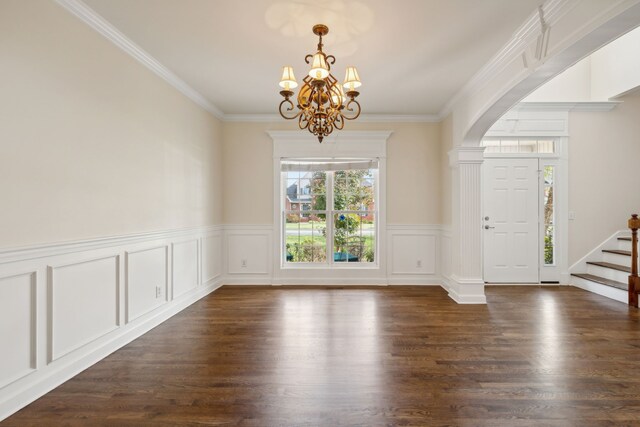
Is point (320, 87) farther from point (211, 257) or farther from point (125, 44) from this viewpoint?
point (211, 257)

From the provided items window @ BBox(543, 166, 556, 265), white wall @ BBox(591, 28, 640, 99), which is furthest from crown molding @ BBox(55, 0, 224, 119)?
white wall @ BBox(591, 28, 640, 99)

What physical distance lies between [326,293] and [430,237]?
1.91 meters

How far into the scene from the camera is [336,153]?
18.3ft

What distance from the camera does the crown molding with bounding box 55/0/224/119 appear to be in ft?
8.29

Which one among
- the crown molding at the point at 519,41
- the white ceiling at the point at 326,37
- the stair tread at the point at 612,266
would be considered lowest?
the stair tread at the point at 612,266

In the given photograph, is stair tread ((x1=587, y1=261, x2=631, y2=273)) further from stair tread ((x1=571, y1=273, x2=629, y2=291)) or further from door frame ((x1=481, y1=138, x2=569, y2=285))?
door frame ((x1=481, y1=138, x2=569, y2=285))

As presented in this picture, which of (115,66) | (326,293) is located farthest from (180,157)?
(326,293)

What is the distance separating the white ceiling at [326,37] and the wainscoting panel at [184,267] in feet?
6.47

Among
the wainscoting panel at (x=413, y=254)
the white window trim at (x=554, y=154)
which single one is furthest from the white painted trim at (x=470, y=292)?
the white window trim at (x=554, y=154)

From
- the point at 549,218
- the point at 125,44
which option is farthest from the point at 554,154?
the point at 125,44

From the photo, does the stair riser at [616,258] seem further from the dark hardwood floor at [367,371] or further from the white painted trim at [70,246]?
the white painted trim at [70,246]

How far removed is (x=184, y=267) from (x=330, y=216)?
240 cm

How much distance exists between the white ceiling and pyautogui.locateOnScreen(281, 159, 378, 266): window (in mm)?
1785

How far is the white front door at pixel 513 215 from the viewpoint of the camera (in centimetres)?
550
